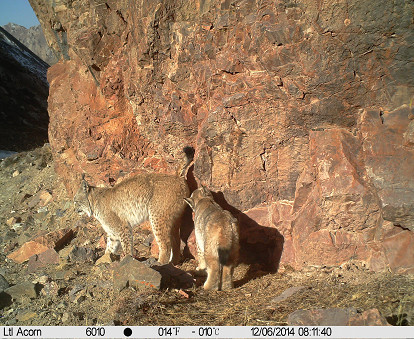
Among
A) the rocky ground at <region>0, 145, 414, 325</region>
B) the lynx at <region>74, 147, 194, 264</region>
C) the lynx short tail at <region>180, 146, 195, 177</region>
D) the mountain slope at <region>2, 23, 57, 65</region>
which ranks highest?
the mountain slope at <region>2, 23, 57, 65</region>

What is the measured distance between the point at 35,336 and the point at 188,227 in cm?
404

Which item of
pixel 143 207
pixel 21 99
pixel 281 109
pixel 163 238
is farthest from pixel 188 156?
pixel 21 99

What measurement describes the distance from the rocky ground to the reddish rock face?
2.03ft

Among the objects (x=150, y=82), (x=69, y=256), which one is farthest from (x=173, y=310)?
(x=150, y=82)

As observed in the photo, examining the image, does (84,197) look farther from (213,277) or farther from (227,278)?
(227,278)

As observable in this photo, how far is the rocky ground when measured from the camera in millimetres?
4613

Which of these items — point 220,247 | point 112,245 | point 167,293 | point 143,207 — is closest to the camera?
point 167,293

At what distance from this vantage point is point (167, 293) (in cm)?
579

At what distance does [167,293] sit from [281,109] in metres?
3.50

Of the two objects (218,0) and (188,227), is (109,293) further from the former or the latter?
(218,0)

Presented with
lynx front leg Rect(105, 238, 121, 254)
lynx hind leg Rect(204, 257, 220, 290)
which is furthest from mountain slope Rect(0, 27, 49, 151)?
lynx hind leg Rect(204, 257, 220, 290)

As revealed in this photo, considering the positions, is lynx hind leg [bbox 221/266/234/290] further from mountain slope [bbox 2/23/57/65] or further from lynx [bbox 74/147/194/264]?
mountain slope [bbox 2/23/57/65]

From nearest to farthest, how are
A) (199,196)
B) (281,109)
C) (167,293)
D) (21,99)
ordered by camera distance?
(167,293) < (281,109) < (199,196) < (21,99)

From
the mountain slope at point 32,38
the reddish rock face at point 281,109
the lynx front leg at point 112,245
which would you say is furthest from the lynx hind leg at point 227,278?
the mountain slope at point 32,38
